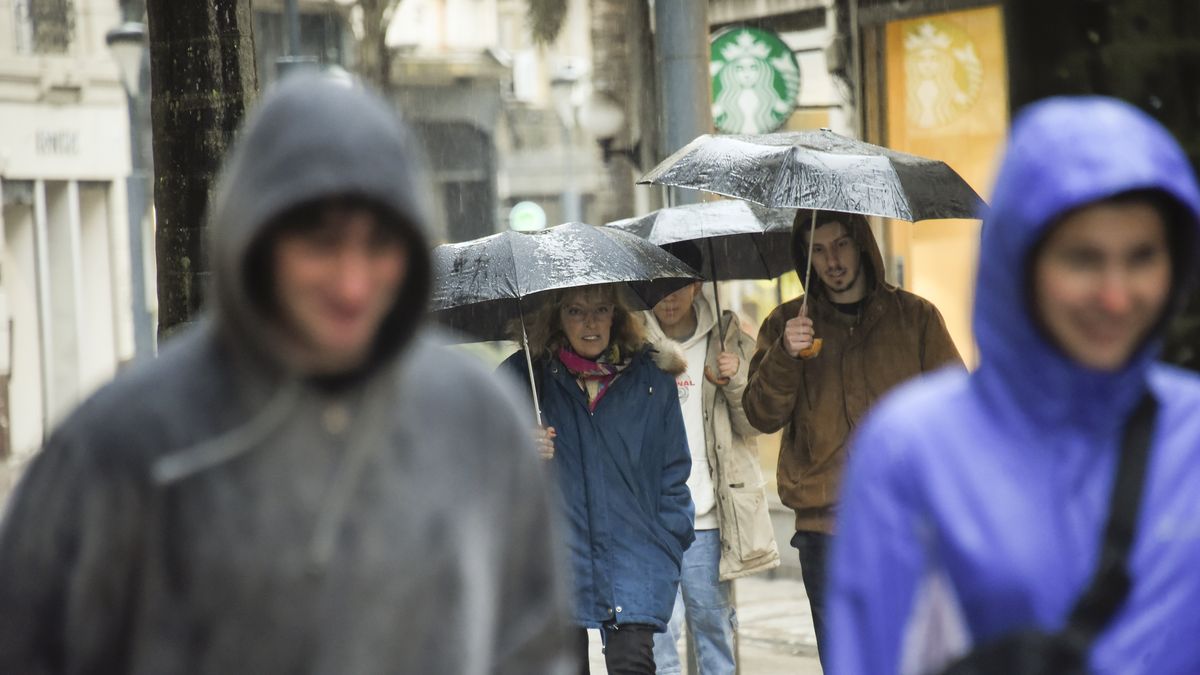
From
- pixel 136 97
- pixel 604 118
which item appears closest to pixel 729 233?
pixel 604 118

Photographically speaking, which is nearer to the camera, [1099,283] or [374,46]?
[1099,283]

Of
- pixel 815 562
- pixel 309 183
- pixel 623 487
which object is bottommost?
pixel 815 562

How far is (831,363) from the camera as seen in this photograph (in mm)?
6969

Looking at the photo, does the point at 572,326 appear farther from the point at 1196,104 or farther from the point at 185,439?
the point at 185,439

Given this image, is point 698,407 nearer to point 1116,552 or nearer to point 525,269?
point 525,269

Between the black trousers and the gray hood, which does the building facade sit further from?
the gray hood

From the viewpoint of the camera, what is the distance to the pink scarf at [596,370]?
7340mm

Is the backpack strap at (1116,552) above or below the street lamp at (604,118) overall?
below

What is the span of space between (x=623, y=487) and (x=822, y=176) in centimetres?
134

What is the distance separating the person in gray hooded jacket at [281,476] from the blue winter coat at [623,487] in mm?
4691

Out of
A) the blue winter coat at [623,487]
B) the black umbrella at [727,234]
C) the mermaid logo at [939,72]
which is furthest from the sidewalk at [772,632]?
the mermaid logo at [939,72]

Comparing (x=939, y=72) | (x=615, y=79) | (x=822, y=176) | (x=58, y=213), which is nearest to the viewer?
(x=822, y=176)

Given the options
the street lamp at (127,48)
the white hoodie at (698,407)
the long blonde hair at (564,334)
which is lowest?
the white hoodie at (698,407)

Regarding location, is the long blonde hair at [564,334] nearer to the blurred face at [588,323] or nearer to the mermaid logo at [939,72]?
the blurred face at [588,323]
